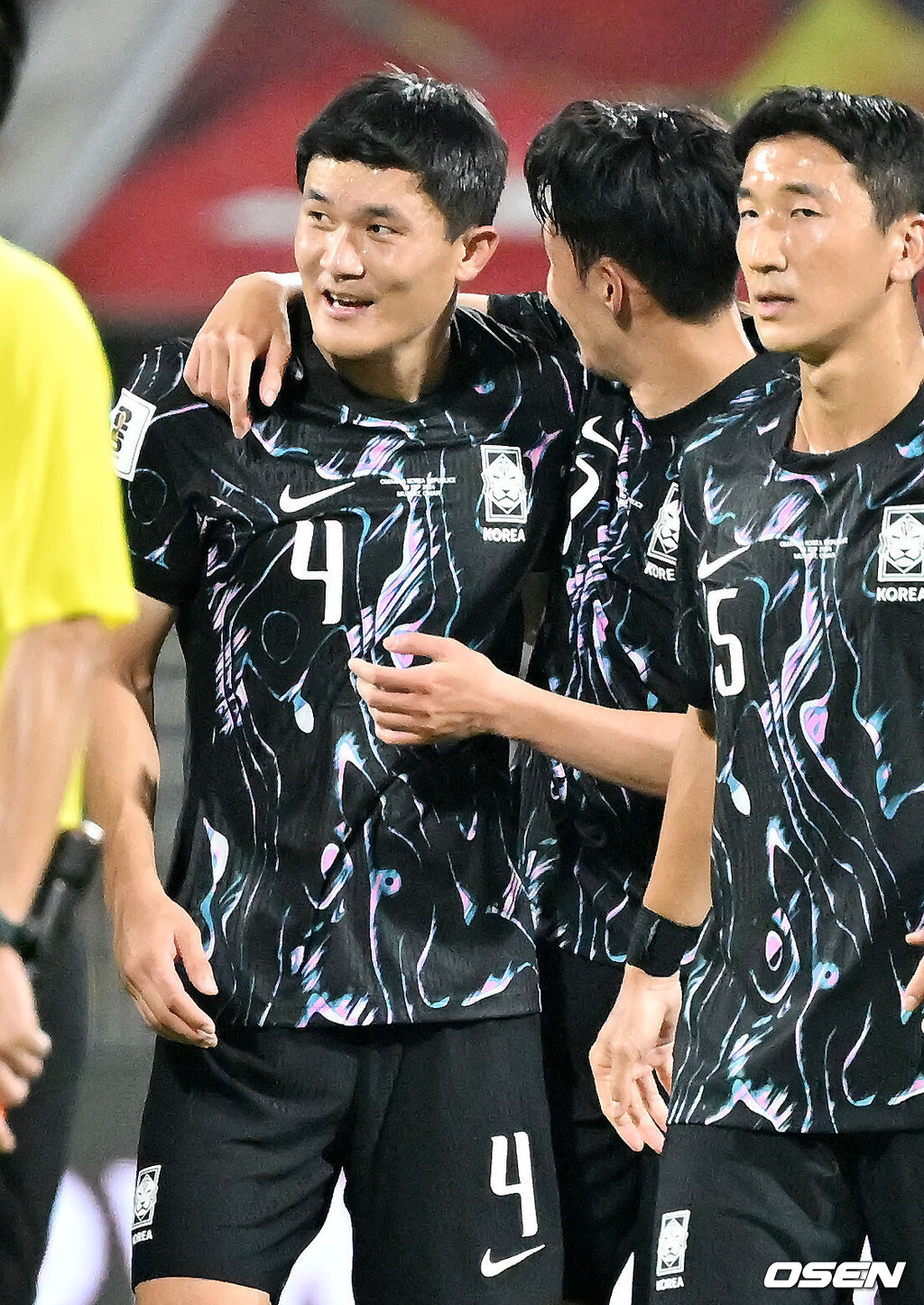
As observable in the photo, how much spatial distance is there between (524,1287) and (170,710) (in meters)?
1.82

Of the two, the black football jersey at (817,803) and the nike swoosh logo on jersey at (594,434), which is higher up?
the nike swoosh logo on jersey at (594,434)

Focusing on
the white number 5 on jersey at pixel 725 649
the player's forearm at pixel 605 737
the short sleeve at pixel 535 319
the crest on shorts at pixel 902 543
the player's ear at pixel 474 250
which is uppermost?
the player's ear at pixel 474 250

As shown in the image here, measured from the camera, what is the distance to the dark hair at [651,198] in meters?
2.81

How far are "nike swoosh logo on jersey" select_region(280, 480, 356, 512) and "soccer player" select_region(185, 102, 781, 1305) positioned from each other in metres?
0.21

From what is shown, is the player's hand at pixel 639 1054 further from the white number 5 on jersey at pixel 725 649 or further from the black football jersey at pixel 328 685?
the white number 5 on jersey at pixel 725 649

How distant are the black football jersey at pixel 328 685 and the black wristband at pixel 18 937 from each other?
79 cm

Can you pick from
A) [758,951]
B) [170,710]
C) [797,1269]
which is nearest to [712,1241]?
[797,1269]

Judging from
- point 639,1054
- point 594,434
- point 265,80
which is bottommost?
point 639,1054

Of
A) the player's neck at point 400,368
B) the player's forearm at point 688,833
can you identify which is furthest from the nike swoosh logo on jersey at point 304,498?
the player's forearm at point 688,833

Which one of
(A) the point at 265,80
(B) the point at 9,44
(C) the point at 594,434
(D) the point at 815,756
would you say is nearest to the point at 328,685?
(C) the point at 594,434

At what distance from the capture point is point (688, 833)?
2463 millimetres

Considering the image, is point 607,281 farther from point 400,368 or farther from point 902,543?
point 902,543

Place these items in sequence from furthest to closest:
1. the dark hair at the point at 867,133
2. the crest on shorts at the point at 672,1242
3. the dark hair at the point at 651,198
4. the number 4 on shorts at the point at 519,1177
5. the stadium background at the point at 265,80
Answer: the stadium background at the point at 265,80 → the dark hair at the point at 651,198 → the number 4 on shorts at the point at 519,1177 → the dark hair at the point at 867,133 → the crest on shorts at the point at 672,1242

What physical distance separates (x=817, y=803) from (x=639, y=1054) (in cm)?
51
